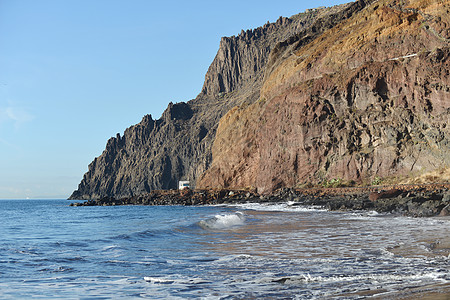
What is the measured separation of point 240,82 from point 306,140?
13010 cm

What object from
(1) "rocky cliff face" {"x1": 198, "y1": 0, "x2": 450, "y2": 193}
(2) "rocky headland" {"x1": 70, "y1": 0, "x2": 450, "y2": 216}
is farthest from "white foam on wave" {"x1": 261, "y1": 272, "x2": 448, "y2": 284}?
(1) "rocky cliff face" {"x1": 198, "y1": 0, "x2": 450, "y2": 193}

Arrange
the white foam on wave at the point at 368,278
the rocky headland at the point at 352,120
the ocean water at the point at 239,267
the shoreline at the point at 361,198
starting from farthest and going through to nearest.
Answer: the rocky headland at the point at 352,120 → the shoreline at the point at 361,198 → the white foam on wave at the point at 368,278 → the ocean water at the point at 239,267

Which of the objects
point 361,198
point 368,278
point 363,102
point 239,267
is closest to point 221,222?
point 239,267

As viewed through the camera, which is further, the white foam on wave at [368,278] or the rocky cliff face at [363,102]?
the rocky cliff face at [363,102]

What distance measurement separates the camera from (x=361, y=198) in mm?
41625

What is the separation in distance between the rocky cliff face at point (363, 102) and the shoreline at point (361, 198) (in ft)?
16.6

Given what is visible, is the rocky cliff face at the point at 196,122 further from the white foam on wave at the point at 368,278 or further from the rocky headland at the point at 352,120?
the white foam on wave at the point at 368,278

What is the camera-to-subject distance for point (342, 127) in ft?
Result: 192

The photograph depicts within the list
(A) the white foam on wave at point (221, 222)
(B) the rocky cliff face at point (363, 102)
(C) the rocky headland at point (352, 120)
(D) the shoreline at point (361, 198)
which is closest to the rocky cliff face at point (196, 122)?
(C) the rocky headland at point (352, 120)

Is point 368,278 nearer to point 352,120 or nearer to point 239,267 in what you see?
point 239,267

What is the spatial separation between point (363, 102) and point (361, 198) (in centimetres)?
1856

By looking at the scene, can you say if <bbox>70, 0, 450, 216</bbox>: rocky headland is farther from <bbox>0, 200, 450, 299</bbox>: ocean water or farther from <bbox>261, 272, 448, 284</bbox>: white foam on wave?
<bbox>261, 272, 448, 284</bbox>: white foam on wave

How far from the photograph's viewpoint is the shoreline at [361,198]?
2797 cm

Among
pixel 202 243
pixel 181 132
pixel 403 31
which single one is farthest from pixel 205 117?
pixel 202 243
